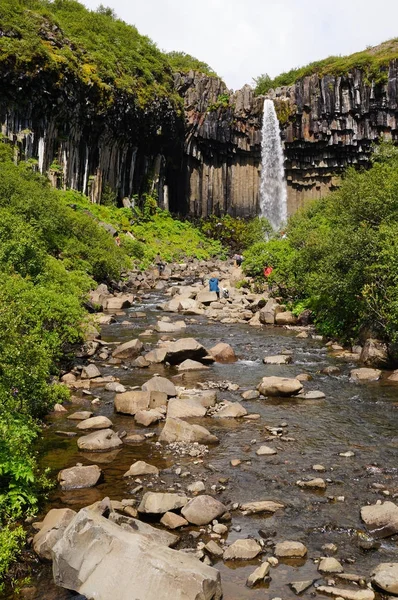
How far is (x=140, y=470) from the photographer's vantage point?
954cm

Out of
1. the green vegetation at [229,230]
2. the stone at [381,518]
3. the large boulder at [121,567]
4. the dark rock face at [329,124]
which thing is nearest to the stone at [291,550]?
the stone at [381,518]

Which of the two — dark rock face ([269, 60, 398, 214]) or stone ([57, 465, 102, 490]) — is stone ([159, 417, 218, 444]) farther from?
dark rock face ([269, 60, 398, 214])

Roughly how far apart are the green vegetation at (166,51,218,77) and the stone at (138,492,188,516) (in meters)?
65.7

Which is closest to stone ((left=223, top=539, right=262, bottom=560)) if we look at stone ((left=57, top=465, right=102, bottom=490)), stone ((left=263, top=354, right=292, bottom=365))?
stone ((left=57, top=465, right=102, bottom=490))

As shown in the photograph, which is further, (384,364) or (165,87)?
(165,87)

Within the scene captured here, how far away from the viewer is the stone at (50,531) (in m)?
6.84

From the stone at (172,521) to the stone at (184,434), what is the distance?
3.21 metres

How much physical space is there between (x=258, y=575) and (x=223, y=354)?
12.6m

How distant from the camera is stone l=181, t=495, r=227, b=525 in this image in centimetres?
777

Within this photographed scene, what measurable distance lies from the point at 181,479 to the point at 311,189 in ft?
191

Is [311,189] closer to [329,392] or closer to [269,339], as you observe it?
[269,339]

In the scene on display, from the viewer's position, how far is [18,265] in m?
18.0

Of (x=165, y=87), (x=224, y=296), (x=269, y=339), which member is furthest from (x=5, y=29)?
(x=269, y=339)

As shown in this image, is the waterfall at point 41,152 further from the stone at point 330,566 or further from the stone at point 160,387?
the stone at point 330,566
